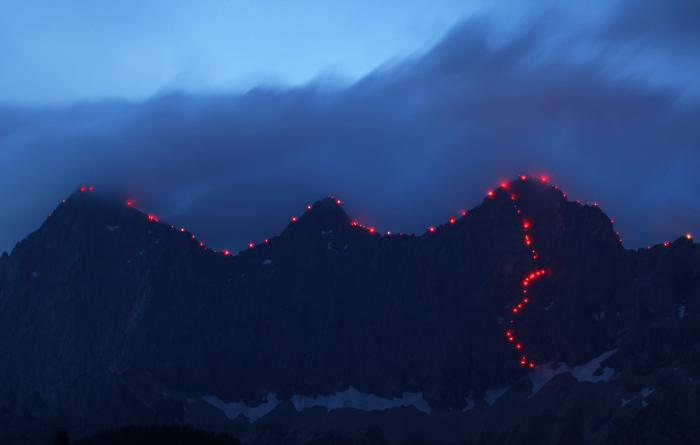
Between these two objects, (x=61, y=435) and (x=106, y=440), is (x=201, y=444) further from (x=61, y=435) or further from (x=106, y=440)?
(x=61, y=435)

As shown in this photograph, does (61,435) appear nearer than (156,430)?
Yes

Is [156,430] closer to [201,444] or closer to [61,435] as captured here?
[201,444]

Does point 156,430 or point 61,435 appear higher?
point 156,430

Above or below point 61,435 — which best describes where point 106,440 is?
above

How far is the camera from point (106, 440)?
18888cm

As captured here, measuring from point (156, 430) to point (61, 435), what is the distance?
96.3m

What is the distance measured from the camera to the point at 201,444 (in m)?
183

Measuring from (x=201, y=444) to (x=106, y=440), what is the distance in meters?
17.0

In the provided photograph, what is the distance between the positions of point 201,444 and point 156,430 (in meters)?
14.1

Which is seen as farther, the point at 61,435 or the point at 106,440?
the point at 106,440

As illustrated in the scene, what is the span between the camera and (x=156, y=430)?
194 meters

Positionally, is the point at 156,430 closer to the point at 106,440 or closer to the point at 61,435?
the point at 106,440

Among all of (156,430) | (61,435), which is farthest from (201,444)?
(61,435)

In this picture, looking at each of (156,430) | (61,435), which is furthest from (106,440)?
(61,435)
